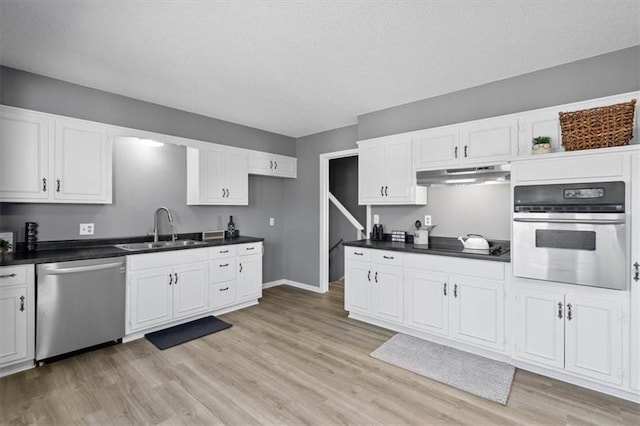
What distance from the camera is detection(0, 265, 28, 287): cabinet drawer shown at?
235 centimetres

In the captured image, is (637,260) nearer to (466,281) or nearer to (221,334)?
(466,281)

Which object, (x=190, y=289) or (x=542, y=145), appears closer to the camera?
(x=542, y=145)

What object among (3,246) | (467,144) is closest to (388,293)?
(467,144)

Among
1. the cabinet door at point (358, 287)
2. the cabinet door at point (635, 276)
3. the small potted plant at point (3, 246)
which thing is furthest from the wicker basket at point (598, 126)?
the small potted plant at point (3, 246)


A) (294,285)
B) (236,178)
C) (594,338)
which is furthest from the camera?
(294,285)

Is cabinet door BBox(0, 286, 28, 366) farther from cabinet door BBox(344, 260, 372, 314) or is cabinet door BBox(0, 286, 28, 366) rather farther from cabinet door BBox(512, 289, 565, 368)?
cabinet door BBox(512, 289, 565, 368)

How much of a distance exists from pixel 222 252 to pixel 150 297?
0.96 metres

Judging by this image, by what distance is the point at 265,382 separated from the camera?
2.40 meters

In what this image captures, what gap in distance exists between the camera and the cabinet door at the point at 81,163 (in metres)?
2.90

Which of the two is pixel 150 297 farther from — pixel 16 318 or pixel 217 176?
pixel 217 176

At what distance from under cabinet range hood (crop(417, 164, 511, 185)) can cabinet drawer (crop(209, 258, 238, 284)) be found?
2.62 meters

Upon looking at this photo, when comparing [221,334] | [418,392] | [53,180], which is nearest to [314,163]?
[221,334]

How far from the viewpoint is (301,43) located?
7.78 feet

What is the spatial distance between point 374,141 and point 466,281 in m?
2.00
